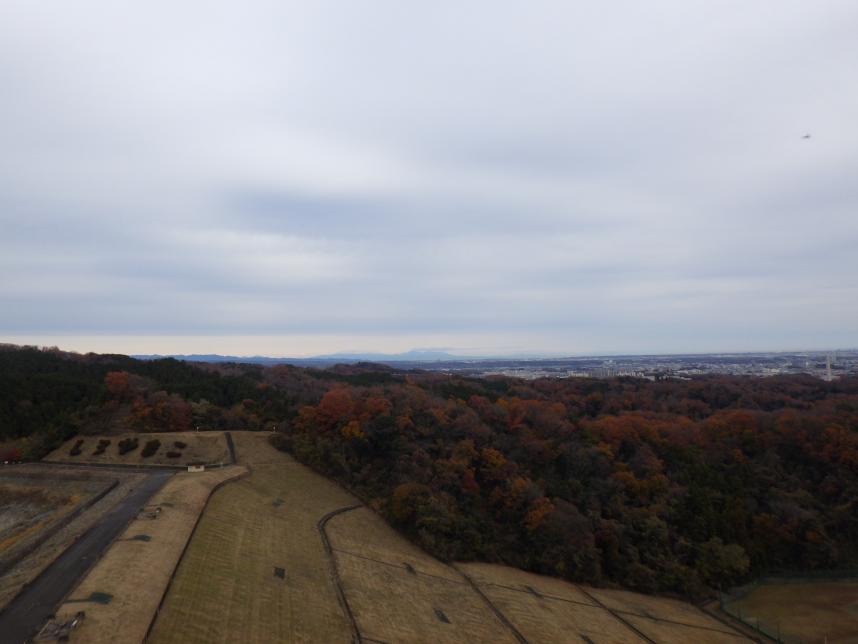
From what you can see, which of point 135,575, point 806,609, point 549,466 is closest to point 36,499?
point 135,575

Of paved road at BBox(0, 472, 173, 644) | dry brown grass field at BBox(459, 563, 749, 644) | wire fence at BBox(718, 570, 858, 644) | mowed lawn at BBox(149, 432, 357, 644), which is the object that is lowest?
wire fence at BBox(718, 570, 858, 644)

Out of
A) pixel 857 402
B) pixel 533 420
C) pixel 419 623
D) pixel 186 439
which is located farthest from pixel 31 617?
pixel 857 402

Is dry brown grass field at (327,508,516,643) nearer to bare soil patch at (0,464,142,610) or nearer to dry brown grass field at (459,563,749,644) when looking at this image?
dry brown grass field at (459,563,749,644)

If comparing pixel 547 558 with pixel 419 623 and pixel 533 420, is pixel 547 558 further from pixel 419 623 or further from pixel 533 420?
pixel 533 420

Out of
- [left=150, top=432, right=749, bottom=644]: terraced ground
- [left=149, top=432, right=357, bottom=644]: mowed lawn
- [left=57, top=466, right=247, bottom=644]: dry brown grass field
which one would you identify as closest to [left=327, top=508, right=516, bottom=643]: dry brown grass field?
[left=150, top=432, right=749, bottom=644]: terraced ground

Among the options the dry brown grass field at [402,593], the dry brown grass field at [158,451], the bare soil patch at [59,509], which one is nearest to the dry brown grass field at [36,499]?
the bare soil patch at [59,509]

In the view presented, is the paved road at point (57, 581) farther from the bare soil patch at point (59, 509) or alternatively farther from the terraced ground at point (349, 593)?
the terraced ground at point (349, 593)
